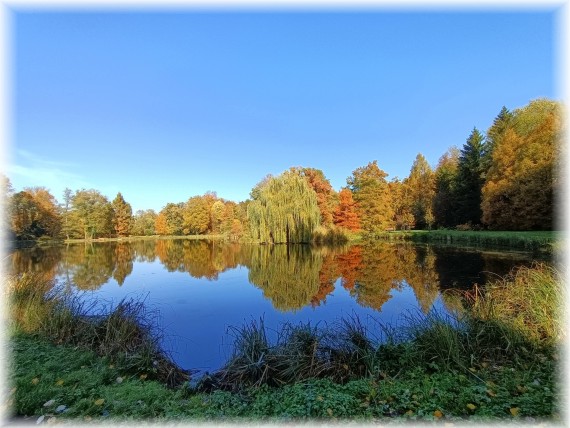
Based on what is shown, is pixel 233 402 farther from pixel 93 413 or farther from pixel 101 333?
pixel 101 333

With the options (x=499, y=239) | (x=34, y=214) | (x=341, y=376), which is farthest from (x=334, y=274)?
(x=34, y=214)

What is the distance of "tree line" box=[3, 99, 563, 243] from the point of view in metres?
19.0

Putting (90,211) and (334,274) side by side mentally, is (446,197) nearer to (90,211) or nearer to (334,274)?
(334,274)

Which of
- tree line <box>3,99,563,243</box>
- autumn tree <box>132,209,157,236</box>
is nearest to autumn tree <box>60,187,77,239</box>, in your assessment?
tree line <box>3,99,563,243</box>

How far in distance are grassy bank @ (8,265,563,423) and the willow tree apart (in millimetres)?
20195

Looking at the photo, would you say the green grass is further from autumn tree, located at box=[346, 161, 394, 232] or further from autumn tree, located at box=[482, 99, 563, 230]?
autumn tree, located at box=[346, 161, 394, 232]

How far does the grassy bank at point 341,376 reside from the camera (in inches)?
99.2

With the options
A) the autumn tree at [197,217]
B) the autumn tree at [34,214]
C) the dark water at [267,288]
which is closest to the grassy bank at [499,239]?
the dark water at [267,288]

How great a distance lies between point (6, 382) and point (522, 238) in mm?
19335

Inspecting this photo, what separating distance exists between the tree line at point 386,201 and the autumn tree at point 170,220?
2.19 m

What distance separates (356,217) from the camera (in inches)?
1293

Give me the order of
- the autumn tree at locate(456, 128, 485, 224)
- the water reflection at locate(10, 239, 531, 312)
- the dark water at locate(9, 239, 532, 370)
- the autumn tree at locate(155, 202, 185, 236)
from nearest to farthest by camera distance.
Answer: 1. the dark water at locate(9, 239, 532, 370)
2. the water reflection at locate(10, 239, 531, 312)
3. the autumn tree at locate(456, 128, 485, 224)
4. the autumn tree at locate(155, 202, 185, 236)

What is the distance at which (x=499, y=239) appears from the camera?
18.0 metres

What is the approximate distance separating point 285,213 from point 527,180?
16.1 metres
